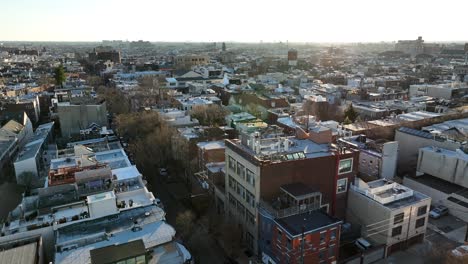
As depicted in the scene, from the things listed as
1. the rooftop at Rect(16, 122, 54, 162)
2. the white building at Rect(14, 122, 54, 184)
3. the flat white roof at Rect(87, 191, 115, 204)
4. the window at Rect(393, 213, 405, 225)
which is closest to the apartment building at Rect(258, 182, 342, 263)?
the window at Rect(393, 213, 405, 225)

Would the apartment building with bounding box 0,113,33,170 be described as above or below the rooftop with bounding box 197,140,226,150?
below

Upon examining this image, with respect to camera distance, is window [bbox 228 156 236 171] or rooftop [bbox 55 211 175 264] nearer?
rooftop [bbox 55 211 175 264]

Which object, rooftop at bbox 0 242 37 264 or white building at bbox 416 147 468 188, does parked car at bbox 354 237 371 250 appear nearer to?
white building at bbox 416 147 468 188

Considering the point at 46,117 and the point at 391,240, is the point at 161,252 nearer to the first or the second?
the point at 391,240

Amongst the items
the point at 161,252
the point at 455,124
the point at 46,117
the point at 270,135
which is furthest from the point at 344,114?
the point at 46,117

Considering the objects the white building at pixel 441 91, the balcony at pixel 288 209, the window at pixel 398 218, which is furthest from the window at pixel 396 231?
the white building at pixel 441 91

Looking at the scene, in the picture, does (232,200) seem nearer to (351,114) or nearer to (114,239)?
(114,239)

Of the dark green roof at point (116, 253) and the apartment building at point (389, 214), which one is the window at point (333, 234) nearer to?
the apartment building at point (389, 214)
